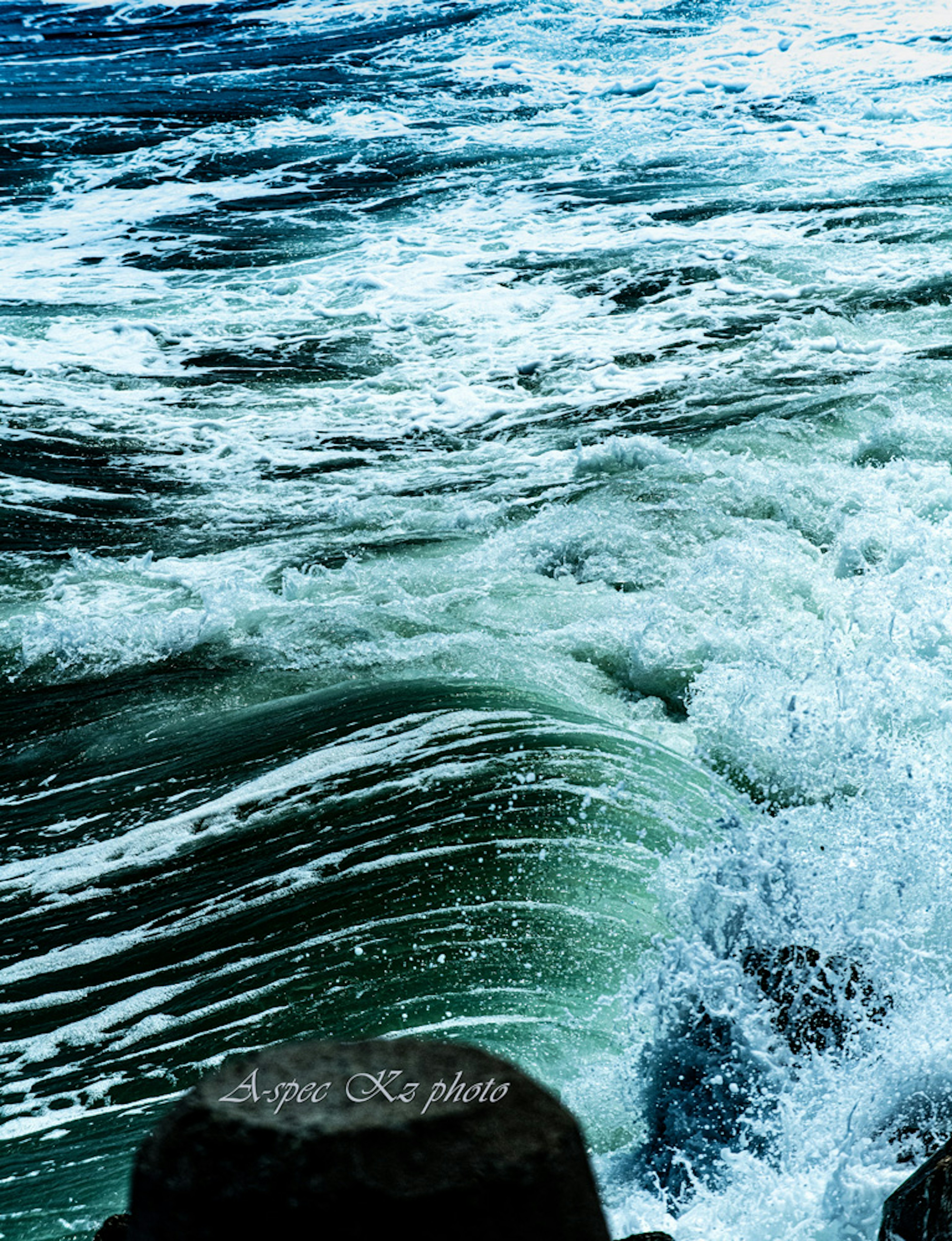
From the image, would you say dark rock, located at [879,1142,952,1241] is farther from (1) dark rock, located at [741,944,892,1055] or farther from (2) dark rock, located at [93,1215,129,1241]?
(2) dark rock, located at [93,1215,129,1241]

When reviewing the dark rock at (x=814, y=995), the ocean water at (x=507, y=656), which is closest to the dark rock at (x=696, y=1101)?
the ocean water at (x=507, y=656)

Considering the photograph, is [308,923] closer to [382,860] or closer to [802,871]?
[382,860]

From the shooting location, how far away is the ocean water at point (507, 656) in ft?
10.6

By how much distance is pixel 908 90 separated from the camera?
571 inches

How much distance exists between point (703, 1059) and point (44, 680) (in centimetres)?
351

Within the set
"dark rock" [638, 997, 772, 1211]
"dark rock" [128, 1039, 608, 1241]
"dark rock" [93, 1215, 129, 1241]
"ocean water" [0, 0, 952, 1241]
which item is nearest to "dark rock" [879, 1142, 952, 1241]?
"ocean water" [0, 0, 952, 1241]

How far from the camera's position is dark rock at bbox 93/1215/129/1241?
2.17 metres

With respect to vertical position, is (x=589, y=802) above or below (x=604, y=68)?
below

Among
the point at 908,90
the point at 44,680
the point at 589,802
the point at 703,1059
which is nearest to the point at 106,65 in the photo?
the point at 908,90

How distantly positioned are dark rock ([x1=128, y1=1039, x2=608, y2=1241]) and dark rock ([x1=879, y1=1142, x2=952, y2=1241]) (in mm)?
1151

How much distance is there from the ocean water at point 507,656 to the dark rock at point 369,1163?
1660 millimetres

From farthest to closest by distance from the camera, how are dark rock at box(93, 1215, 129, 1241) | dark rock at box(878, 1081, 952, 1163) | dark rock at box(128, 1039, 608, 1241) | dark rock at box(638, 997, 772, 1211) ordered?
dark rock at box(638, 997, 772, 1211)
dark rock at box(878, 1081, 952, 1163)
dark rock at box(93, 1215, 129, 1241)
dark rock at box(128, 1039, 608, 1241)

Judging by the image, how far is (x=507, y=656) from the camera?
210 inches

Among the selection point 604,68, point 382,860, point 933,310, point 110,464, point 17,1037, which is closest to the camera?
point 17,1037
